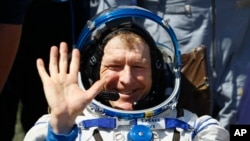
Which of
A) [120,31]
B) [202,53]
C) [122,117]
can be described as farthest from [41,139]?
[202,53]

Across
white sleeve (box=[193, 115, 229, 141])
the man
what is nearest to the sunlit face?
the man

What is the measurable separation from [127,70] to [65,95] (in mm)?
363

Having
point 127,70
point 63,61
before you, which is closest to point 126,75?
point 127,70

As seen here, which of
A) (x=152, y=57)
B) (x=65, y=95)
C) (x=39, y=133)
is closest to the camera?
(x=65, y=95)

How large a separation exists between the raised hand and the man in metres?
0.23

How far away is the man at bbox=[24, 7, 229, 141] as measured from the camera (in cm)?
280

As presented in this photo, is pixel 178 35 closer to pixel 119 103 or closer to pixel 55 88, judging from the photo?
pixel 119 103

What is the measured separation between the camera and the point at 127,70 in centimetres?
280

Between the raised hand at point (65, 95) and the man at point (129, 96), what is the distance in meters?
0.23

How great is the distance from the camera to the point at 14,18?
9.61 ft

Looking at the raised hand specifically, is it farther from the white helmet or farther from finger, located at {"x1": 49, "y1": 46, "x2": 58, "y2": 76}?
the white helmet

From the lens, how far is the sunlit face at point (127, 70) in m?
2.81

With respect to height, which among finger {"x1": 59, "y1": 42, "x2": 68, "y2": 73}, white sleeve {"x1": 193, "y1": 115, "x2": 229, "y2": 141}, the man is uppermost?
finger {"x1": 59, "y1": 42, "x2": 68, "y2": 73}

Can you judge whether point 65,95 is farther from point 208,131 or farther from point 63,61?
point 208,131
